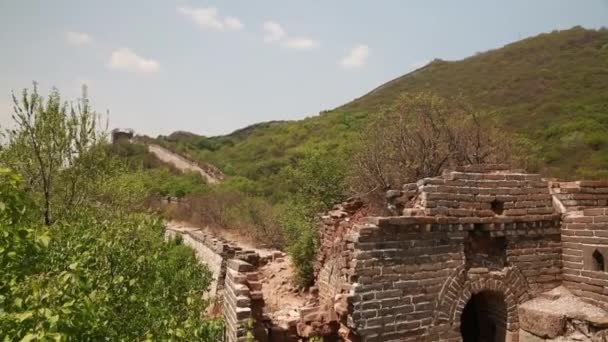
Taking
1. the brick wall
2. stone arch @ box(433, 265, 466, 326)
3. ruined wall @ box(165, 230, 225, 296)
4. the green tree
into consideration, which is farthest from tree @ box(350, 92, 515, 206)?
stone arch @ box(433, 265, 466, 326)

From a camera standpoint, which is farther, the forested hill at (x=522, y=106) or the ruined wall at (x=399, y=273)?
the forested hill at (x=522, y=106)

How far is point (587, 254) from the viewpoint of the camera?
615cm

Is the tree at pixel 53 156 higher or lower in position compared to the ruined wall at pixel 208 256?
higher

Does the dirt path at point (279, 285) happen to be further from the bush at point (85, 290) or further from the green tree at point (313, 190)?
the bush at point (85, 290)

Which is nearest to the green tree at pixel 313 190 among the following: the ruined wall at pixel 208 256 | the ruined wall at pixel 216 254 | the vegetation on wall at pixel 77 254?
the ruined wall at pixel 216 254

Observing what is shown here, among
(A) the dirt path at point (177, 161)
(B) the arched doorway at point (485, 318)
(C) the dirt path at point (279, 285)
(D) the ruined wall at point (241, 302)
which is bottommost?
(C) the dirt path at point (279, 285)

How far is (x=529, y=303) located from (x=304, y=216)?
34.7ft

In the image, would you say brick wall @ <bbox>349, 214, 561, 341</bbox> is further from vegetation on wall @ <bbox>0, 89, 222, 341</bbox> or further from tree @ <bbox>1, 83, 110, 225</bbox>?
tree @ <bbox>1, 83, 110, 225</bbox>

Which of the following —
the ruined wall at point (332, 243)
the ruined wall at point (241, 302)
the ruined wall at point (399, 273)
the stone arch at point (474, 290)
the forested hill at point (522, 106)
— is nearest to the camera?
the ruined wall at point (241, 302)

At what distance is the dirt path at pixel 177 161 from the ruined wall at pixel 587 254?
41.4 m

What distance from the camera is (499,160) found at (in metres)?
14.5

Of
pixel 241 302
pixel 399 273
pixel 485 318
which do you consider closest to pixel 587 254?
pixel 485 318

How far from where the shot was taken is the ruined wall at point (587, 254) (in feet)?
19.3

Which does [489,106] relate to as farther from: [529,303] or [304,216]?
[529,303]
